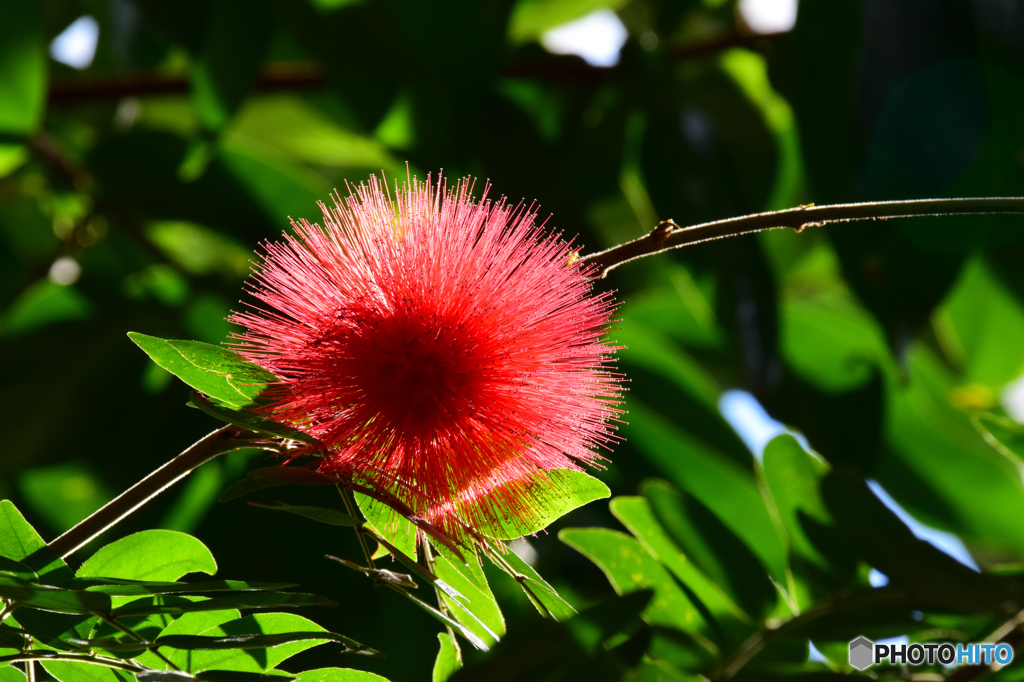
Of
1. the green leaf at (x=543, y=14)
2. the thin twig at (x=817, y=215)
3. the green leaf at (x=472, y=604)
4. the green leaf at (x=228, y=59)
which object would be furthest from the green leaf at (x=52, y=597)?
the green leaf at (x=543, y=14)

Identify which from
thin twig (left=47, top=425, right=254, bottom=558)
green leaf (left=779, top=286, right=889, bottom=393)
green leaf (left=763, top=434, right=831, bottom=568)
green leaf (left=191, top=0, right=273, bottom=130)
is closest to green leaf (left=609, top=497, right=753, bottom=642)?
green leaf (left=763, top=434, right=831, bottom=568)

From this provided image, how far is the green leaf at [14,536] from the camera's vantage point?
0.92 meters

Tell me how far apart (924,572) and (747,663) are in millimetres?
327

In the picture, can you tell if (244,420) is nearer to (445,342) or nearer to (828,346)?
(445,342)

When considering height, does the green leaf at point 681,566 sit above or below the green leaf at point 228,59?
below

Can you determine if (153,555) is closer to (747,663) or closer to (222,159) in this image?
(747,663)

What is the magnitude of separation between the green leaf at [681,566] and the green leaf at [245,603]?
70 centimetres

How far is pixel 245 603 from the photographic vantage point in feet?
2.68

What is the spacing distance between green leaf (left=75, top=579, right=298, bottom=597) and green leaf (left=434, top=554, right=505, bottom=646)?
0.69 ft

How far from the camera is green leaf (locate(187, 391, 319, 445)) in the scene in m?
0.93

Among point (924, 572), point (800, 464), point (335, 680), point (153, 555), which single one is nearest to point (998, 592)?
point (924, 572)

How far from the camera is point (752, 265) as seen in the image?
2.55 meters

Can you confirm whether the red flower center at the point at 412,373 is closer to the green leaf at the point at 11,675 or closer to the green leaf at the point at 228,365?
the green leaf at the point at 228,365

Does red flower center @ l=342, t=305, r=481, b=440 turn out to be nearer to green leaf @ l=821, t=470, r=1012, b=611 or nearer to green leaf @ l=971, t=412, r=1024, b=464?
green leaf @ l=821, t=470, r=1012, b=611
